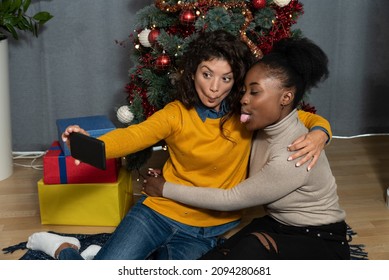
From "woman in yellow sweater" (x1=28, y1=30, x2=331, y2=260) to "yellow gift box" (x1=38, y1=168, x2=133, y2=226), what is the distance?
342 millimetres

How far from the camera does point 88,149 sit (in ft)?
4.78

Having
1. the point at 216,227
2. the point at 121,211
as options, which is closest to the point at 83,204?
the point at 121,211

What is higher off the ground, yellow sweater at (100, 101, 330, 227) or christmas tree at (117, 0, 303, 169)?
christmas tree at (117, 0, 303, 169)

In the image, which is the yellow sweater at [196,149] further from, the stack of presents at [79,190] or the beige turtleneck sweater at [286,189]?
the stack of presents at [79,190]

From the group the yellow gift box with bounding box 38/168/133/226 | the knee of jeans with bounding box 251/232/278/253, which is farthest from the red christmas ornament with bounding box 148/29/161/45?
the knee of jeans with bounding box 251/232/278/253

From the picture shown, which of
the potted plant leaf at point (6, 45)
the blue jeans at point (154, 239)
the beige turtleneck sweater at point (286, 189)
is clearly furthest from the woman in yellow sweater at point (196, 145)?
the potted plant leaf at point (6, 45)

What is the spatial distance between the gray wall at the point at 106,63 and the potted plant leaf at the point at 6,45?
0.23m

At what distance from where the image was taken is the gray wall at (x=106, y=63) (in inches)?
A: 120

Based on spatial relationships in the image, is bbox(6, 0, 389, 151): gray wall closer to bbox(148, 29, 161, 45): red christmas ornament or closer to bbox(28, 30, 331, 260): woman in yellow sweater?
bbox(148, 29, 161, 45): red christmas ornament

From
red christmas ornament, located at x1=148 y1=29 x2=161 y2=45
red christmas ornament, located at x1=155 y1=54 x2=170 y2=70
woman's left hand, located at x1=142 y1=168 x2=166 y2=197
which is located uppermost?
red christmas ornament, located at x1=148 y1=29 x2=161 y2=45

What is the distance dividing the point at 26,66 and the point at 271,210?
1963 mm

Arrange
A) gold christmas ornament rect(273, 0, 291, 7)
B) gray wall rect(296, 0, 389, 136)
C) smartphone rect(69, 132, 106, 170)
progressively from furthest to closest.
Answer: gray wall rect(296, 0, 389, 136) < gold christmas ornament rect(273, 0, 291, 7) < smartphone rect(69, 132, 106, 170)

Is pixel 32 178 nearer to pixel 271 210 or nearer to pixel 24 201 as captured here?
pixel 24 201

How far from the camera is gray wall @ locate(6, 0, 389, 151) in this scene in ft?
9.98
